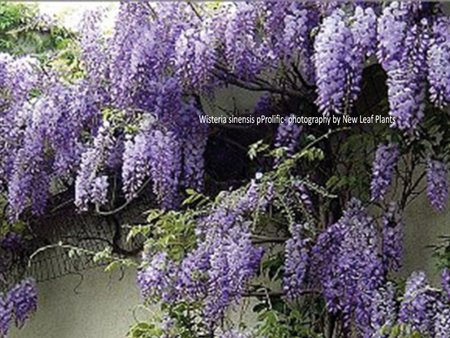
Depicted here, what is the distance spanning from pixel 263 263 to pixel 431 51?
108 centimetres

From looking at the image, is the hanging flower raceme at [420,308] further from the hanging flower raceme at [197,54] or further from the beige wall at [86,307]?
the beige wall at [86,307]

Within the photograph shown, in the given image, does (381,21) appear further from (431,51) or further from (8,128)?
(8,128)

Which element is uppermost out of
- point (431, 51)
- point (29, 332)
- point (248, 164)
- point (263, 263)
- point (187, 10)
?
point (187, 10)

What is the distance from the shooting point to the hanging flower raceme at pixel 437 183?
121 inches

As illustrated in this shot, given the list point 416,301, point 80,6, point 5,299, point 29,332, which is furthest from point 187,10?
point 29,332

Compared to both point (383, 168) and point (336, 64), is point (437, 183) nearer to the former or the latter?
point (383, 168)

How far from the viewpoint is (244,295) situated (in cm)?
341

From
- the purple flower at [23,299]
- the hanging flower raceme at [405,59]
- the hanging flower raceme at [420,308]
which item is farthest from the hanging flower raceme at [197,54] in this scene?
the purple flower at [23,299]

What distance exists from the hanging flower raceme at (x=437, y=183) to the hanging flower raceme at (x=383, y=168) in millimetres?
132

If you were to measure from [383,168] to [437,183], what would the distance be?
21cm

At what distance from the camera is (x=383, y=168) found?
3213mm

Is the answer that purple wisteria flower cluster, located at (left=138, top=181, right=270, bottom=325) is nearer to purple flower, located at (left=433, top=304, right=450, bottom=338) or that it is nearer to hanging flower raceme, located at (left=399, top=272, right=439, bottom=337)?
hanging flower raceme, located at (left=399, top=272, right=439, bottom=337)

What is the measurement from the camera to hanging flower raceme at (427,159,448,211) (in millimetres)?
3080

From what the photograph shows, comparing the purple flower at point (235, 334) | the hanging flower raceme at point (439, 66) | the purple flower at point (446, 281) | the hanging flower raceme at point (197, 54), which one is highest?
the hanging flower raceme at point (197, 54)
